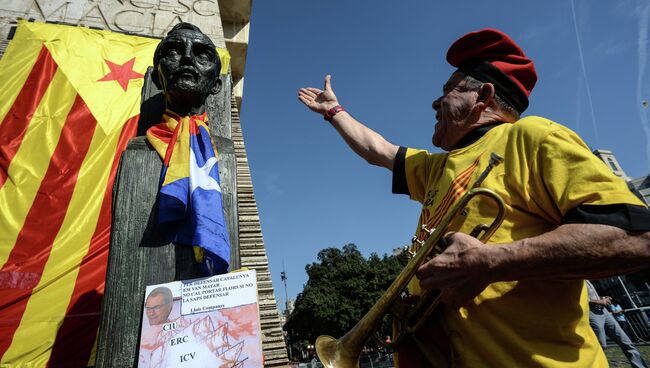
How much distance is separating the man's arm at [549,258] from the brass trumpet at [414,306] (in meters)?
0.20

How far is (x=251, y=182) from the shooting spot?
475 cm

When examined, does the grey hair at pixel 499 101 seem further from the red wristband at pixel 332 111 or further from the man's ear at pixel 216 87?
the man's ear at pixel 216 87

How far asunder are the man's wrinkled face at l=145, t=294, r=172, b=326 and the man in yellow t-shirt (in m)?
1.09

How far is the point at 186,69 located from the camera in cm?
254

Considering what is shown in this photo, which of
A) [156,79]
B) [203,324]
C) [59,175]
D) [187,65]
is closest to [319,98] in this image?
[187,65]

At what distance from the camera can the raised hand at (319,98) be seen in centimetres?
312

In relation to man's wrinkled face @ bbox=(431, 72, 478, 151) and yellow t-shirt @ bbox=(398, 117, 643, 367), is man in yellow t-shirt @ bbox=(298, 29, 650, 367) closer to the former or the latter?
yellow t-shirt @ bbox=(398, 117, 643, 367)

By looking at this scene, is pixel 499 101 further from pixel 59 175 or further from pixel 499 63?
pixel 59 175

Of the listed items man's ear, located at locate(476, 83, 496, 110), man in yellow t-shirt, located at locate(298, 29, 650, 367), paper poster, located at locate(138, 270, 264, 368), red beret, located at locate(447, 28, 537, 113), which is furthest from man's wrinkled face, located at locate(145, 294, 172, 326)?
red beret, located at locate(447, 28, 537, 113)

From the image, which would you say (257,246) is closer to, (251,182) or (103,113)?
(251,182)

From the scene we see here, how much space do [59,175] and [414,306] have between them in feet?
17.3

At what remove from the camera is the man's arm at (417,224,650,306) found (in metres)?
1.13

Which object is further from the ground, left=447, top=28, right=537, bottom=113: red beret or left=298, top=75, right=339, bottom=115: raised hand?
left=298, top=75, right=339, bottom=115: raised hand

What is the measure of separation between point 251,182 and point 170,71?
92.5 inches
